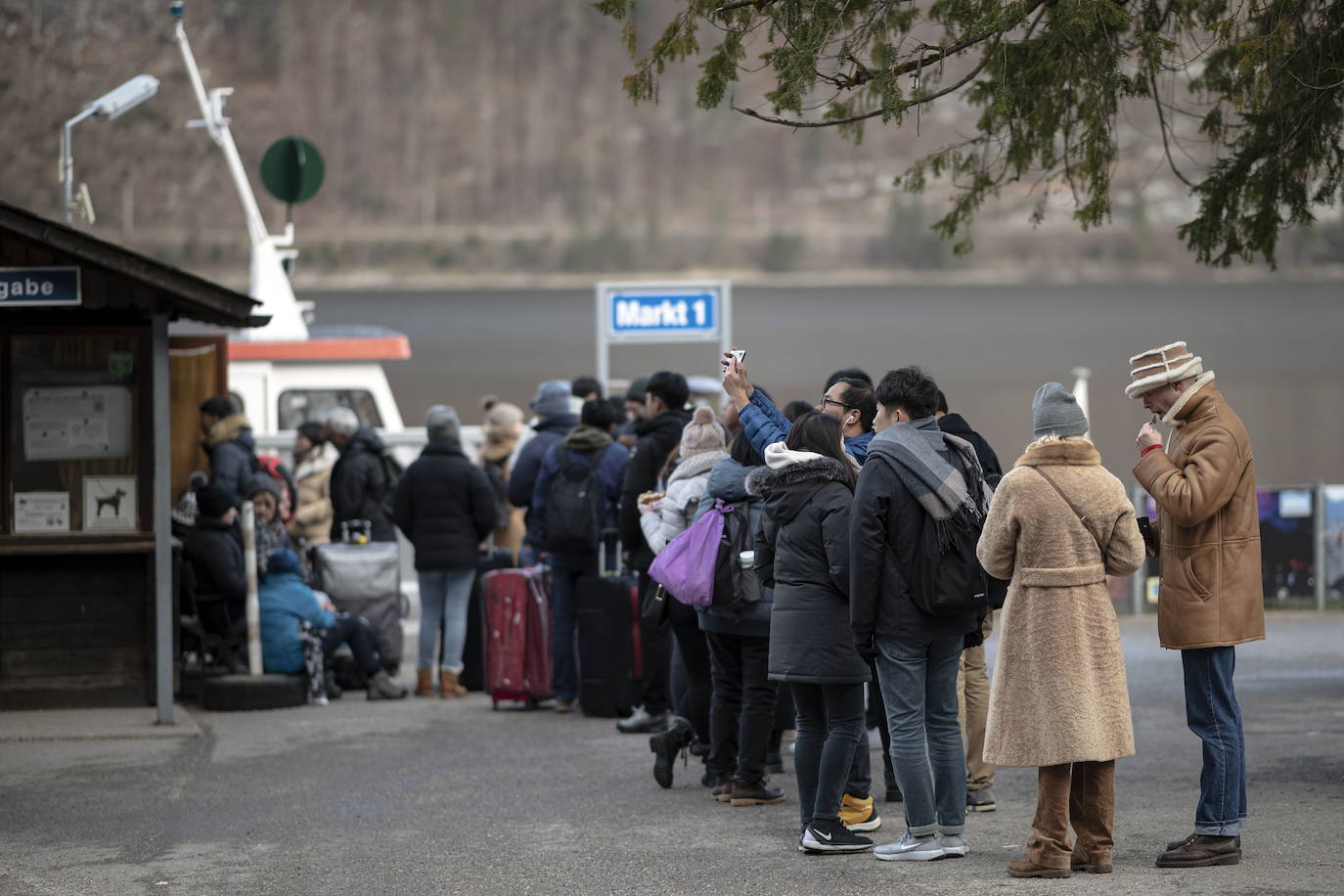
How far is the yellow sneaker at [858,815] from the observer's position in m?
7.64

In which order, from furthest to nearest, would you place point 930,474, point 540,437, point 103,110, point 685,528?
point 103,110 < point 540,437 < point 685,528 < point 930,474

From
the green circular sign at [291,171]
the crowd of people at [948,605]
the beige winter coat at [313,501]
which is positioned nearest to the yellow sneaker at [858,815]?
the crowd of people at [948,605]

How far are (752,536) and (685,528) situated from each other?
654 mm

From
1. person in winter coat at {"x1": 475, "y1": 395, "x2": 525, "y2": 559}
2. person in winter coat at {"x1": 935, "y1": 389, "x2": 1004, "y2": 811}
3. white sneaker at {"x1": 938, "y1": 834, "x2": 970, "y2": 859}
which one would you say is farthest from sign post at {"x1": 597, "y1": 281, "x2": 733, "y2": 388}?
white sneaker at {"x1": 938, "y1": 834, "x2": 970, "y2": 859}

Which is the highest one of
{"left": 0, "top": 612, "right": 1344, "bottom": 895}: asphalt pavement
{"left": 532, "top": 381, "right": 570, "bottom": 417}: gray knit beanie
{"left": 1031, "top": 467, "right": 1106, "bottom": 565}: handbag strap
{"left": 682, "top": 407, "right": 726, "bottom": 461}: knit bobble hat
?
{"left": 532, "top": 381, "right": 570, "bottom": 417}: gray knit beanie

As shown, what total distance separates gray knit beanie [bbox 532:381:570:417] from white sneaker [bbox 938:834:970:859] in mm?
5473

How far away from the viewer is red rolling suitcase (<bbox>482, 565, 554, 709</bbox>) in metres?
11.4

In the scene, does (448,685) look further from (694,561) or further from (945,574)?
(945,574)

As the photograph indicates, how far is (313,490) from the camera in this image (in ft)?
45.4

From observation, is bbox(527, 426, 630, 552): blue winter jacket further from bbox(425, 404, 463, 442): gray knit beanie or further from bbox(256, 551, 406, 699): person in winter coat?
bbox(256, 551, 406, 699): person in winter coat

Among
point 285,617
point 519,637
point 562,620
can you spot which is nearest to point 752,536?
point 562,620

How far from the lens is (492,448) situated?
13.9m

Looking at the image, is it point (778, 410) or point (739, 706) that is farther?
point (739, 706)

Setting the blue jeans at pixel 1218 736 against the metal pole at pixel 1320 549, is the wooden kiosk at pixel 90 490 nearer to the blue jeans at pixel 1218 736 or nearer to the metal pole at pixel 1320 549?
the blue jeans at pixel 1218 736
